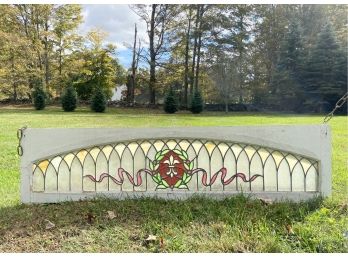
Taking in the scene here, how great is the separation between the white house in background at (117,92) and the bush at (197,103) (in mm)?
808

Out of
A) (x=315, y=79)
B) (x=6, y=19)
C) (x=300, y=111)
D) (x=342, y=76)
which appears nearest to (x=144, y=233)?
(x=6, y=19)

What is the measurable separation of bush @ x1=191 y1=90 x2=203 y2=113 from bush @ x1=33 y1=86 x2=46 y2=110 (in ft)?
5.28

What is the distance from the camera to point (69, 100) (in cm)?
345

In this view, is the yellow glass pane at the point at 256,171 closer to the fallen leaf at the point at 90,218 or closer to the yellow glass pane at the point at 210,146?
the yellow glass pane at the point at 210,146

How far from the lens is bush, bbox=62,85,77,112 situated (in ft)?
11.3

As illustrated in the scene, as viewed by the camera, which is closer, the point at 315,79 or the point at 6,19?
the point at 6,19

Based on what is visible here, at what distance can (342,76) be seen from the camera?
895 centimetres

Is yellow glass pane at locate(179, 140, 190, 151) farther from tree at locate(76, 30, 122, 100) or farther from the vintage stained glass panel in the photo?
tree at locate(76, 30, 122, 100)

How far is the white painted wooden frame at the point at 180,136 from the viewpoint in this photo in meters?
2.25

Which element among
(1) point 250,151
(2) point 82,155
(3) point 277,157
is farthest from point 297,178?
(2) point 82,155

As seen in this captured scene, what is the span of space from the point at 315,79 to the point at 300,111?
2487 millimetres

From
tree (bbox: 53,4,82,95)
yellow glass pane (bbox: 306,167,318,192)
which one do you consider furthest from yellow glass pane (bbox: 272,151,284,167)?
tree (bbox: 53,4,82,95)
